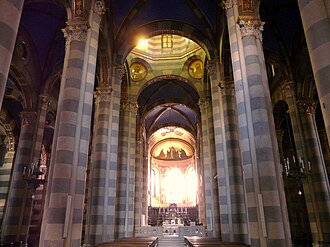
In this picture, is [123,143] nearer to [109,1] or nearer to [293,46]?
[109,1]

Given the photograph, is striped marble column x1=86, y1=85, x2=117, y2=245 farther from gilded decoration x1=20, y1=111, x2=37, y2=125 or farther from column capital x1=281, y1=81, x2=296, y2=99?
Answer: column capital x1=281, y1=81, x2=296, y2=99

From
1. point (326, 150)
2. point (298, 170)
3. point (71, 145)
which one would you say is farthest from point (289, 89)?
point (71, 145)

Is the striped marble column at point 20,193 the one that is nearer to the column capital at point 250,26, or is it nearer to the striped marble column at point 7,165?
the striped marble column at point 7,165

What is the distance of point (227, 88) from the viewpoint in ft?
44.9

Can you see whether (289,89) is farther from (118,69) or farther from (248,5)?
(118,69)

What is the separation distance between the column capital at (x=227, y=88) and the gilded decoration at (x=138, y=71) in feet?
32.0

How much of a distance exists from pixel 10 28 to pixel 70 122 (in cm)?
417

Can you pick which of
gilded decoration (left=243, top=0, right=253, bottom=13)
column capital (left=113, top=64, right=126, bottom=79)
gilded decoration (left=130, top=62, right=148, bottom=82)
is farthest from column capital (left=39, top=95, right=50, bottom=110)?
gilded decoration (left=243, top=0, right=253, bottom=13)

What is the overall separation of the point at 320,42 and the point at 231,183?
8.86m

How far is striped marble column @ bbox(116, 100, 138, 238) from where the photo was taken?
16844mm

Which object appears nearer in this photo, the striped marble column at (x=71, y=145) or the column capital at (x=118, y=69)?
the striped marble column at (x=71, y=145)

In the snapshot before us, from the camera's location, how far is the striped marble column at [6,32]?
409 centimetres

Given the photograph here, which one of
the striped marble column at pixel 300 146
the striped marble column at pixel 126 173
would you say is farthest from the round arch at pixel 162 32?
the striped marble column at pixel 126 173

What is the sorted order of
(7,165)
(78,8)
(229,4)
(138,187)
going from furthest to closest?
1. (138,187)
2. (7,165)
3. (229,4)
4. (78,8)
